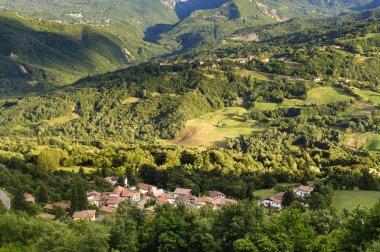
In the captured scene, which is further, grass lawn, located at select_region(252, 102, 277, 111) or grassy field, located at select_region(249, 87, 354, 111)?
grass lawn, located at select_region(252, 102, 277, 111)

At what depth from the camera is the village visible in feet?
177

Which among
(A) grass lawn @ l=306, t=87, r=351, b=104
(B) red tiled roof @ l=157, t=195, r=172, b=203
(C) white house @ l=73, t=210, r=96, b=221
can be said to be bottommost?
(A) grass lawn @ l=306, t=87, r=351, b=104

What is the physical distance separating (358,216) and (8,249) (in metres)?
24.2

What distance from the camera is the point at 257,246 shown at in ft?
95.3

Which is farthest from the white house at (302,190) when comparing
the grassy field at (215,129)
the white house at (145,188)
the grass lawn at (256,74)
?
the grass lawn at (256,74)

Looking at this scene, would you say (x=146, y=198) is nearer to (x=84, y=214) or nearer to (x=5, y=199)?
(x=84, y=214)

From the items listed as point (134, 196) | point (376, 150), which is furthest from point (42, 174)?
point (376, 150)

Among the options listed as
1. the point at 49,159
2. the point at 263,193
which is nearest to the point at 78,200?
the point at 49,159

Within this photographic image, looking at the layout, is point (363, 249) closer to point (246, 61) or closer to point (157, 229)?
point (157, 229)

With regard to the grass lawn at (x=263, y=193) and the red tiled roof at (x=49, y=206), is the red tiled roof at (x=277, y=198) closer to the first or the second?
the grass lawn at (x=263, y=193)

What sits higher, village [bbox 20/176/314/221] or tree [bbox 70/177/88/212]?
tree [bbox 70/177/88/212]

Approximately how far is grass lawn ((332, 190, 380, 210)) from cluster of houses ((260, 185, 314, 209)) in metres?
3.66

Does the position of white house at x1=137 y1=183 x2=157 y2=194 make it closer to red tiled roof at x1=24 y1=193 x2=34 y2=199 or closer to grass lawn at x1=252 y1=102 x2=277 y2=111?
red tiled roof at x1=24 y1=193 x2=34 y2=199

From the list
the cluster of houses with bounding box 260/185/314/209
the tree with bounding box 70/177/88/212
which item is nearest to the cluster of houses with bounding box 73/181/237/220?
the tree with bounding box 70/177/88/212
